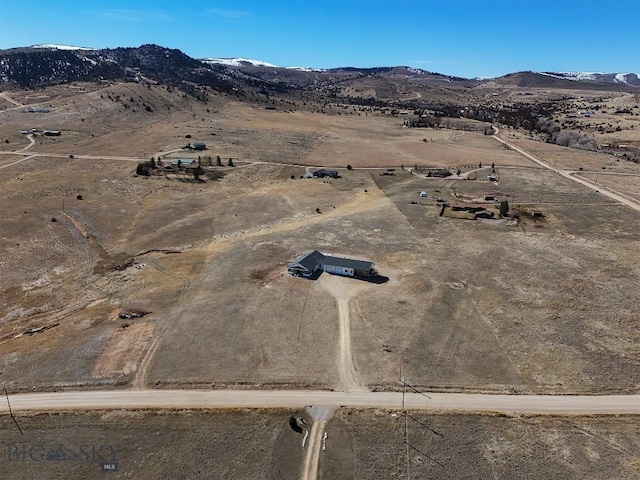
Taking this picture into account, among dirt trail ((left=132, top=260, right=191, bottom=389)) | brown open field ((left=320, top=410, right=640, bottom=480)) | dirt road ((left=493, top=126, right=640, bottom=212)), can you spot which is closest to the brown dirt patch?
dirt trail ((left=132, top=260, right=191, bottom=389))

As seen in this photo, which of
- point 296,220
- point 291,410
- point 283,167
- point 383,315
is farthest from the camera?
point 283,167

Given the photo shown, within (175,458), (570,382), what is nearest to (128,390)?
(175,458)

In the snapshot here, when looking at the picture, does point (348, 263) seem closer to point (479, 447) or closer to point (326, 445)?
point (326, 445)

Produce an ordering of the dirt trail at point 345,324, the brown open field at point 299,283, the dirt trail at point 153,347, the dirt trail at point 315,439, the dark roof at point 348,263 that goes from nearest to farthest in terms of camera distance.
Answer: the dirt trail at point 315,439 → the dirt trail at point 345,324 → the dirt trail at point 153,347 → the brown open field at point 299,283 → the dark roof at point 348,263

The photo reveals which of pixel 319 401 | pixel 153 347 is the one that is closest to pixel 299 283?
pixel 153 347

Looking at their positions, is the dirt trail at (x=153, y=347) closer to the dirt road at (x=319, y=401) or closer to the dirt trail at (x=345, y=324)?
the dirt road at (x=319, y=401)

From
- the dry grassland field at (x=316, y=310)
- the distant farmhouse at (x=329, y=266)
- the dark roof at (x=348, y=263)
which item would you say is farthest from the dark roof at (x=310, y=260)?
the dry grassland field at (x=316, y=310)

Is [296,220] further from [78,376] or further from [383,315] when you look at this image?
[78,376]
